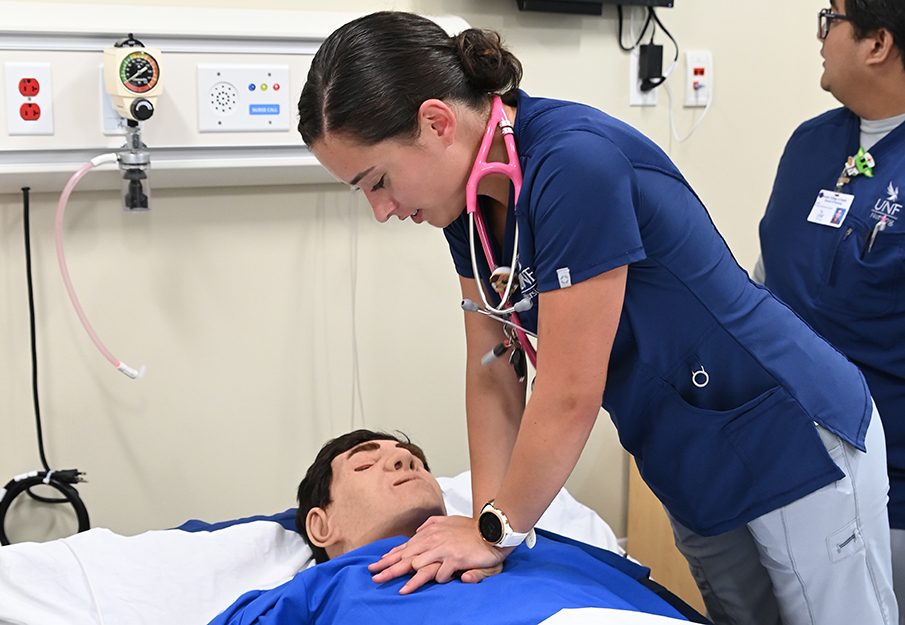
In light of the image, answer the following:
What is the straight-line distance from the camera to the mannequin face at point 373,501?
1.55 metres

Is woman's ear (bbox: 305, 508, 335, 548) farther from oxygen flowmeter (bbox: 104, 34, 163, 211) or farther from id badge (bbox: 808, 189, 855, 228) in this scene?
id badge (bbox: 808, 189, 855, 228)

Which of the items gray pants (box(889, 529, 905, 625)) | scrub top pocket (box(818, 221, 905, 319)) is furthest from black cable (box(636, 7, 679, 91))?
gray pants (box(889, 529, 905, 625))

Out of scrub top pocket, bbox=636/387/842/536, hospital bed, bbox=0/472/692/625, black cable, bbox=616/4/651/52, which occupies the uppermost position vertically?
black cable, bbox=616/4/651/52

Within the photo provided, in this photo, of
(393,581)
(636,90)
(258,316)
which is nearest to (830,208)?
(636,90)

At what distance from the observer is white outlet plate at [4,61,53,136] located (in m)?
1.62

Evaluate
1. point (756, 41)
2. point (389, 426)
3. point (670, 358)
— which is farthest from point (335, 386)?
point (756, 41)

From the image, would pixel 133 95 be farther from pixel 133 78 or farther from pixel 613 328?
pixel 613 328

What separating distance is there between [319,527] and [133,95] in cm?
90

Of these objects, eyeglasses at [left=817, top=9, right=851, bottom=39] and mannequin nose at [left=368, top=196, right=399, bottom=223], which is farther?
eyeglasses at [left=817, top=9, right=851, bottom=39]

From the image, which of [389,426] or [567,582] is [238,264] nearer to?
[389,426]

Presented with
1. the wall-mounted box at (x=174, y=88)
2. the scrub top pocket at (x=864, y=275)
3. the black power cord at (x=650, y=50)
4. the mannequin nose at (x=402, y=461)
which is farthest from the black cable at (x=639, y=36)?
the mannequin nose at (x=402, y=461)

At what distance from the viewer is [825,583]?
120 centimetres

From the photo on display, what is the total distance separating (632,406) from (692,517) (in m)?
0.21

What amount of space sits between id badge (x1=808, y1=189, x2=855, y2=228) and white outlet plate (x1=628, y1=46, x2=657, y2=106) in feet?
2.09
